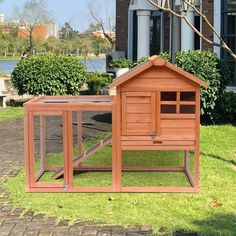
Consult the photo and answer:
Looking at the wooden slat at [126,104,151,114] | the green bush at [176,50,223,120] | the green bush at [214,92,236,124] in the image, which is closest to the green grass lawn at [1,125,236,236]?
the wooden slat at [126,104,151,114]

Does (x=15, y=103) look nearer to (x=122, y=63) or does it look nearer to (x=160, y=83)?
(x=122, y=63)

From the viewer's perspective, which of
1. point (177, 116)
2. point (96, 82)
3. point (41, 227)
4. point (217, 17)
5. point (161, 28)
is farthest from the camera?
point (96, 82)

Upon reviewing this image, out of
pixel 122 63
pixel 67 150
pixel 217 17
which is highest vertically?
pixel 217 17

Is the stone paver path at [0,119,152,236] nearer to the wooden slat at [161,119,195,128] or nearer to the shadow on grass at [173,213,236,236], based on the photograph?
the shadow on grass at [173,213,236,236]

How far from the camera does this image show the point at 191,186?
250 inches

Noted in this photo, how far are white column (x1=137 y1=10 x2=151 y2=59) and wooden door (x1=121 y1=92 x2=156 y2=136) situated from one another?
11.0 metres

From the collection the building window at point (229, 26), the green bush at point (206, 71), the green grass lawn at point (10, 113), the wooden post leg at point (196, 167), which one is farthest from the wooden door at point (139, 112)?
the building window at point (229, 26)

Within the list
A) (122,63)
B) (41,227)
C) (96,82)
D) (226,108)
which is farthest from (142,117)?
(96,82)

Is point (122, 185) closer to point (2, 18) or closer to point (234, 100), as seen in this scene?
point (234, 100)

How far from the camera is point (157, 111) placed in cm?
600

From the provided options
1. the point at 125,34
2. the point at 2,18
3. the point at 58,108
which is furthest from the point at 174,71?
the point at 2,18

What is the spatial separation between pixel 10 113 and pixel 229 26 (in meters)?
6.06

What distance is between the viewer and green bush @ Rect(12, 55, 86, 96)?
14867 mm

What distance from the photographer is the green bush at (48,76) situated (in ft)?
48.8
